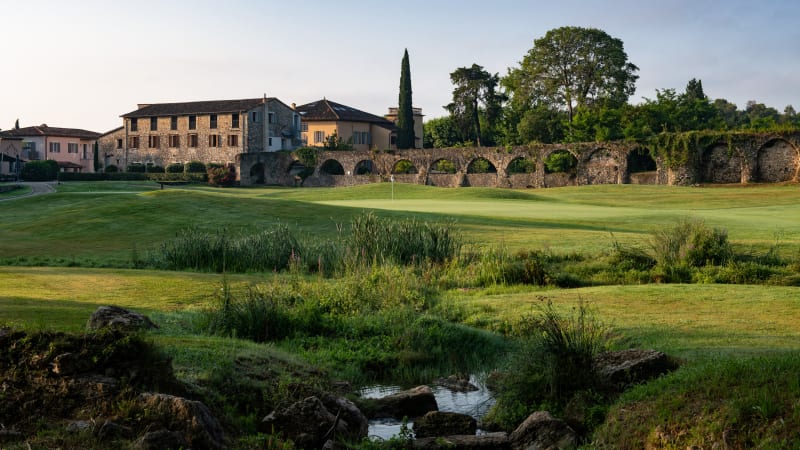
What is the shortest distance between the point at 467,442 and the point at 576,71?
7038cm

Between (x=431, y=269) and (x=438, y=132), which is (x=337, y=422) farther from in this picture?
(x=438, y=132)

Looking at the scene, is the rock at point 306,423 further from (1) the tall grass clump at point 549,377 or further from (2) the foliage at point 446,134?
(2) the foliage at point 446,134

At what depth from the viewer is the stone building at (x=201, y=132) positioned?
266 ft

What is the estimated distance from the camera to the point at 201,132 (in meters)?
82.8

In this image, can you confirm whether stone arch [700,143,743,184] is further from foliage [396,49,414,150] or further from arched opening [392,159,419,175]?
foliage [396,49,414,150]

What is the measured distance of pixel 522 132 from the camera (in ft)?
241

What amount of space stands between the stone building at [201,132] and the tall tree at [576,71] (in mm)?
23332

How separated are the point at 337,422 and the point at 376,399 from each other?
150 cm

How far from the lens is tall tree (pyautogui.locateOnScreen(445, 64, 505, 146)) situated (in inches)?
3284

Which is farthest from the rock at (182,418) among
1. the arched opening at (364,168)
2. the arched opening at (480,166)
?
the arched opening at (364,168)

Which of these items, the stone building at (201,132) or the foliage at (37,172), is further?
the stone building at (201,132)

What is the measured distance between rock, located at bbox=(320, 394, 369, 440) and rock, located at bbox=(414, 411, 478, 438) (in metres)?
0.53

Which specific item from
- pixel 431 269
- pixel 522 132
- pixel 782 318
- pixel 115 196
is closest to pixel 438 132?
pixel 522 132

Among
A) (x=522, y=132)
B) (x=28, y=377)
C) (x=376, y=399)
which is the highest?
(x=522, y=132)
